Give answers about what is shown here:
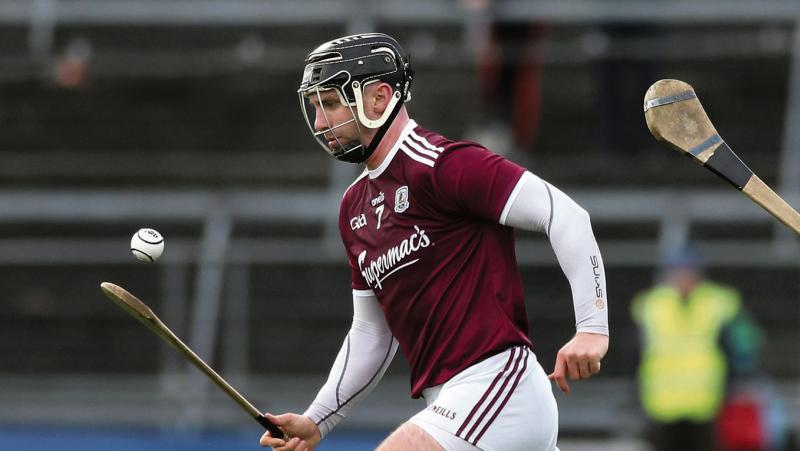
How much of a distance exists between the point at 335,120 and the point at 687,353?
197 inches

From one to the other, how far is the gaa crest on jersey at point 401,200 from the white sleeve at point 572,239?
39cm

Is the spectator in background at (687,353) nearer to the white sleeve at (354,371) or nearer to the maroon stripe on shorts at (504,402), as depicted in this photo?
the white sleeve at (354,371)

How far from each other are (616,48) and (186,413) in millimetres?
4061

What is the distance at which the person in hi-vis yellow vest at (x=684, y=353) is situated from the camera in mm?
9039

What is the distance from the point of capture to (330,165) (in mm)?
11492

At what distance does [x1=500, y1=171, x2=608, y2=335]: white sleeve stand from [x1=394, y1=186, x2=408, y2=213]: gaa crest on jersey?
1.28 feet

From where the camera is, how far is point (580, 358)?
13.4 feet

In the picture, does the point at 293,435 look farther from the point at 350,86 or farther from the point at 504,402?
the point at 350,86

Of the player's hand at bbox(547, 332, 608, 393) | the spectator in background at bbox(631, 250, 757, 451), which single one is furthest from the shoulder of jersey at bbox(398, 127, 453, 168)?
the spectator in background at bbox(631, 250, 757, 451)

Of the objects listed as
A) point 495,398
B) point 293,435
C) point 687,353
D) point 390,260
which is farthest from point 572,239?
point 687,353

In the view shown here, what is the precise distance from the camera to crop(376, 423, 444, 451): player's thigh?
430 centimetres

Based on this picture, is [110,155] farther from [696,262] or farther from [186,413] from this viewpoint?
[696,262]

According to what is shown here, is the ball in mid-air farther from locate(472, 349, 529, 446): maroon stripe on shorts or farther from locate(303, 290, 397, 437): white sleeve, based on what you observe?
locate(472, 349, 529, 446): maroon stripe on shorts

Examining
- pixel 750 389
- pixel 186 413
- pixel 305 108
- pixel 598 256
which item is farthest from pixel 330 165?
pixel 598 256
